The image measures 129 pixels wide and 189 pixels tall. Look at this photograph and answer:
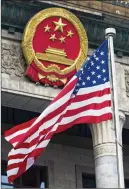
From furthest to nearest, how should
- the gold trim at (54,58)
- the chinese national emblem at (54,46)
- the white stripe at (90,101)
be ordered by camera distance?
the gold trim at (54,58) → the chinese national emblem at (54,46) → the white stripe at (90,101)

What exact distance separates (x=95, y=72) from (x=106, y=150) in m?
6.92

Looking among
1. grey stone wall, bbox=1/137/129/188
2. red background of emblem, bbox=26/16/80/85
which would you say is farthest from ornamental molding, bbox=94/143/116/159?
grey stone wall, bbox=1/137/129/188

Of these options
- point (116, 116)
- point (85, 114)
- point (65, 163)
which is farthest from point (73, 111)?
point (65, 163)

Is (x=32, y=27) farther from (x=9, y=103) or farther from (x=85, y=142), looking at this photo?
(x=85, y=142)

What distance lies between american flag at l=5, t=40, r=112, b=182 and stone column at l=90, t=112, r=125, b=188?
5.54 meters

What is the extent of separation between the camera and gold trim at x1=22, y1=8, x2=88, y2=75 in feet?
101

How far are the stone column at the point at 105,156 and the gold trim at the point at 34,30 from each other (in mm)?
2768

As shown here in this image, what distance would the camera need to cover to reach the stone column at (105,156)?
30344 mm

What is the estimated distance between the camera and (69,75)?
103 ft

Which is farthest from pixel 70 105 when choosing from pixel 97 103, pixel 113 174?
pixel 113 174

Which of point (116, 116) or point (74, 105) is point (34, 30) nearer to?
point (74, 105)

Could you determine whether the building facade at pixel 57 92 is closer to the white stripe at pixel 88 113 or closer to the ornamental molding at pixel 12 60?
the ornamental molding at pixel 12 60

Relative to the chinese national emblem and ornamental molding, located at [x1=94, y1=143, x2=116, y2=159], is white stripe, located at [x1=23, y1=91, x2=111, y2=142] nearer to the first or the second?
the chinese national emblem

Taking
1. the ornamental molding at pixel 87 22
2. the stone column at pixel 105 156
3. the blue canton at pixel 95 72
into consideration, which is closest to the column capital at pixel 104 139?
the stone column at pixel 105 156
